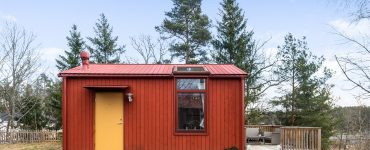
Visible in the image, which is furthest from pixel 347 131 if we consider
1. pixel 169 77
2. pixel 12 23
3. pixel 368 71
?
pixel 12 23

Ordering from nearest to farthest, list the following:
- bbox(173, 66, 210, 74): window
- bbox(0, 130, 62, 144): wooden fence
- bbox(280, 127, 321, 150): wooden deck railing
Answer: bbox(173, 66, 210, 74): window
bbox(280, 127, 321, 150): wooden deck railing
bbox(0, 130, 62, 144): wooden fence

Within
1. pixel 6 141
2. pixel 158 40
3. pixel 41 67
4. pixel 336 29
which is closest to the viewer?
pixel 336 29

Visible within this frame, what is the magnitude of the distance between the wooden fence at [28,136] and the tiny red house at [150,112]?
11.9 metres

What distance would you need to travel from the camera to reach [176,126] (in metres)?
9.06

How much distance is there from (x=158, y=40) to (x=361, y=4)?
21179 mm

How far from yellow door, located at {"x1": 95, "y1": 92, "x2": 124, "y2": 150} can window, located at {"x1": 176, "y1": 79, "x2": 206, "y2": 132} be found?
4.67ft

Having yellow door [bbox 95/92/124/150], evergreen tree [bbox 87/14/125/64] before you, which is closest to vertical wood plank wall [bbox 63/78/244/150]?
yellow door [bbox 95/92/124/150]

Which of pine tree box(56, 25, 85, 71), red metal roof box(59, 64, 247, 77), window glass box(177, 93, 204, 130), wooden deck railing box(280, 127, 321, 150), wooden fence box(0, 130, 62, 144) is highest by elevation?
pine tree box(56, 25, 85, 71)

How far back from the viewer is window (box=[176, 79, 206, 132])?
8.95m

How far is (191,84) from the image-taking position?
8969 millimetres

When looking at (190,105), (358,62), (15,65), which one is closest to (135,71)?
(190,105)

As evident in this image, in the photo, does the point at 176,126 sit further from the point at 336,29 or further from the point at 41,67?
the point at 41,67

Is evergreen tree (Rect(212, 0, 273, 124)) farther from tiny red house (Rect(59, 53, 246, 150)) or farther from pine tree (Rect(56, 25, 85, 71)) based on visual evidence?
tiny red house (Rect(59, 53, 246, 150))

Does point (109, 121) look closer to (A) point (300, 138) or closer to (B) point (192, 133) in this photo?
(B) point (192, 133)
